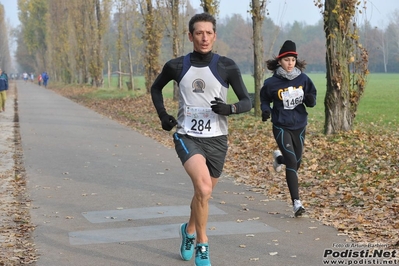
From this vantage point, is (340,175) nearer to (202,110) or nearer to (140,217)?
(140,217)

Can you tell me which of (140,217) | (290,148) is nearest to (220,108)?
(290,148)

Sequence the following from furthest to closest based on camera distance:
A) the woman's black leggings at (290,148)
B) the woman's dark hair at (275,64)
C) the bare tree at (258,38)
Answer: the bare tree at (258,38), the woman's dark hair at (275,64), the woman's black leggings at (290,148)

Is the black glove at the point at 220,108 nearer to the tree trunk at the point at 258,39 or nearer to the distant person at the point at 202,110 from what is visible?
the distant person at the point at 202,110

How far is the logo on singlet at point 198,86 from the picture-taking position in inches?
227

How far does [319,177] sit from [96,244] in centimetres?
487

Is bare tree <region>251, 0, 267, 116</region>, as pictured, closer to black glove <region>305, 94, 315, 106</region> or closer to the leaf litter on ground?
the leaf litter on ground

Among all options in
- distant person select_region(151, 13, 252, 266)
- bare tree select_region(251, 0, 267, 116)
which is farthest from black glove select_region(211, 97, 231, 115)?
bare tree select_region(251, 0, 267, 116)

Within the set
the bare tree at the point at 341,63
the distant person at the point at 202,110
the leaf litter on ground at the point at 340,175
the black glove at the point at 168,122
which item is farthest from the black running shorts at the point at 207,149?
the bare tree at the point at 341,63

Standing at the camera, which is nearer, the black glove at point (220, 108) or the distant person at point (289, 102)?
the black glove at point (220, 108)

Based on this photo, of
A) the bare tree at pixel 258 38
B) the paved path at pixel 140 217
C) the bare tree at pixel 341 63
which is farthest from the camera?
the bare tree at pixel 258 38

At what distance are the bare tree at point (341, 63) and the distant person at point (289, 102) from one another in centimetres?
696

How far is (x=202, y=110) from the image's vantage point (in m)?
5.80

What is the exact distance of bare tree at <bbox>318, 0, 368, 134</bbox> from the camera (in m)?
14.8

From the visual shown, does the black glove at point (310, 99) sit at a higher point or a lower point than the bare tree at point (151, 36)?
lower
